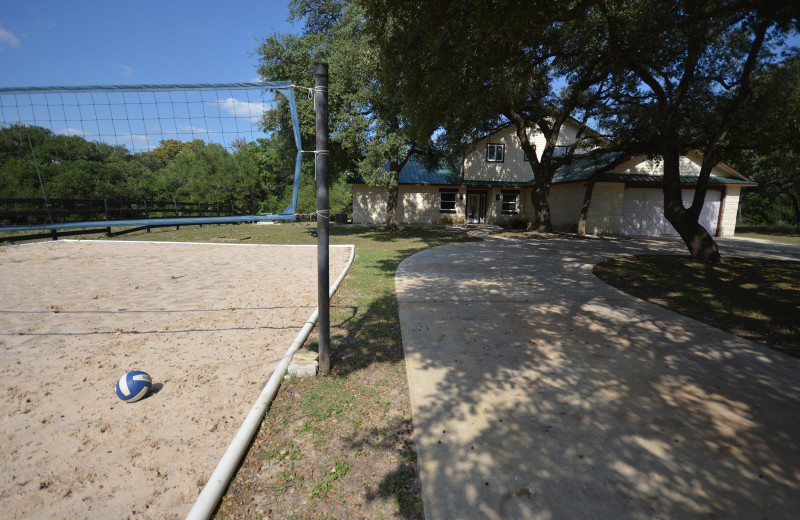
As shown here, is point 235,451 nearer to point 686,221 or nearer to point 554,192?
point 686,221

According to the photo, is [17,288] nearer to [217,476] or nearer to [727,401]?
[217,476]

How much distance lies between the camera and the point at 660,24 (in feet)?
29.9

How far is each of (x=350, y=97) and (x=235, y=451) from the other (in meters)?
15.9

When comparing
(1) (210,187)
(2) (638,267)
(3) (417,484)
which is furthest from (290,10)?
(3) (417,484)

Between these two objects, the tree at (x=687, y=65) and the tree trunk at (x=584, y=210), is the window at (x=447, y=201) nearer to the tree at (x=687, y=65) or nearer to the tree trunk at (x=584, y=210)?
the tree trunk at (x=584, y=210)

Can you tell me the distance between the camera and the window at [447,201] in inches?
1025

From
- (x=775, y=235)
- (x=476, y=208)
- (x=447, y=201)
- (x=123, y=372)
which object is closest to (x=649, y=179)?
(x=775, y=235)

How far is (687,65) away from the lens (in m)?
10.4

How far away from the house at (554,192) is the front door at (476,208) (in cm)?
8

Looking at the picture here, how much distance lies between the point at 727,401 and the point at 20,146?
1109 cm

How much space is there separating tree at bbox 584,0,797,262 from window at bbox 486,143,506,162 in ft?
39.7

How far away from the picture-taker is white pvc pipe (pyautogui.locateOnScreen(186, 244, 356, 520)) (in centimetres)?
212

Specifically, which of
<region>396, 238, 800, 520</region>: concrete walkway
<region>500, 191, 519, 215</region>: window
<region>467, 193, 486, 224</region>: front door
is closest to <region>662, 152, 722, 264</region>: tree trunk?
<region>396, 238, 800, 520</region>: concrete walkway

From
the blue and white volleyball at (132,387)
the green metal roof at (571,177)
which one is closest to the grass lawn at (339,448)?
the blue and white volleyball at (132,387)
